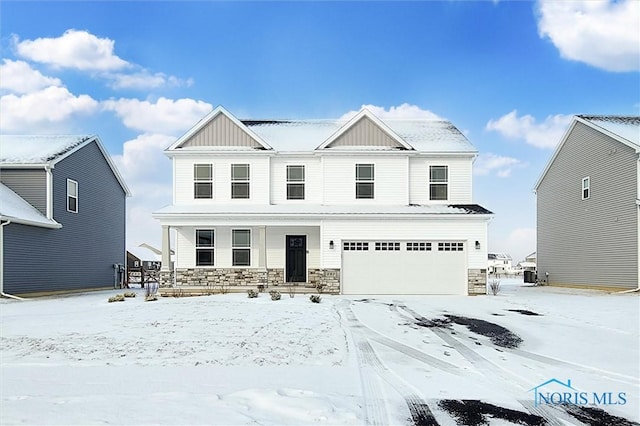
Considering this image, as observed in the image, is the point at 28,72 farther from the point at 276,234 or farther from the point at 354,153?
the point at 354,153

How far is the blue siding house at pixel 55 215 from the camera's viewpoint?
18969 mm

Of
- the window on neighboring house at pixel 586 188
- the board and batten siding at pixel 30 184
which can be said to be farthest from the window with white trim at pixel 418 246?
the board and batten siding at pixel 30 184

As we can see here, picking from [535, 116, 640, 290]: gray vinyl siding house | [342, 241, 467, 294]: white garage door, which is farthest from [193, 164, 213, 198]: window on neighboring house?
[535, 116, 640, 290]: gray vinyl siding house

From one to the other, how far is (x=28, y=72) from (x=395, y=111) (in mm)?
16891

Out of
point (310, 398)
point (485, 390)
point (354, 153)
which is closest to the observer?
point (310, 398)

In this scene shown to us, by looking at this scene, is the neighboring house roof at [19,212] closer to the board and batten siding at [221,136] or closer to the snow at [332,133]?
the board and batten siding at [221,136]

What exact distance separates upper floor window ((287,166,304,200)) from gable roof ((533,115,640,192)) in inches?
512

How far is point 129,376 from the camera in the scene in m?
6.54

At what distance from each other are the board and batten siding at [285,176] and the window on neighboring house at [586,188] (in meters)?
12.5

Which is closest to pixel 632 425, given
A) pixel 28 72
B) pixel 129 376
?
pixel 129 376

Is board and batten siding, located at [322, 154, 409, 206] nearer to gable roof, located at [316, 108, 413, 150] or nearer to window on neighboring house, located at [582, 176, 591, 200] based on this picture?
gable roof, located at [316, 108, 413, 150]
